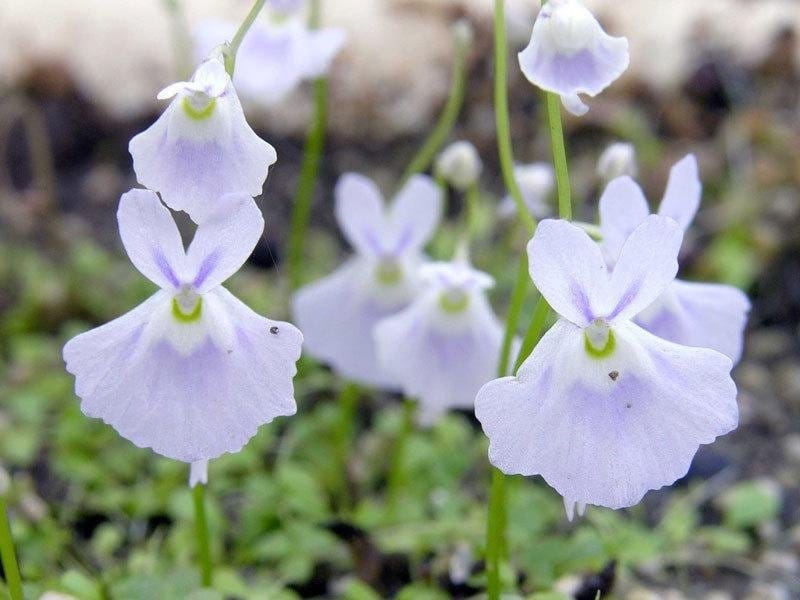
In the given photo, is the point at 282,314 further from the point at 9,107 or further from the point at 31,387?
the point at 9,107

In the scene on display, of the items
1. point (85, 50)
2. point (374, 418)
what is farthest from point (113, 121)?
point (374, 418)

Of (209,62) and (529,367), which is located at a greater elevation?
(209,62)

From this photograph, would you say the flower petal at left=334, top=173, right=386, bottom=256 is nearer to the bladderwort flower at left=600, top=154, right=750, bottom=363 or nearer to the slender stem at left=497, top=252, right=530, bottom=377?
the slender stem at left=497, top=252, right=530, bottom=377

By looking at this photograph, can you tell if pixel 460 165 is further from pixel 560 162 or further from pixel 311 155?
pixel 560 162

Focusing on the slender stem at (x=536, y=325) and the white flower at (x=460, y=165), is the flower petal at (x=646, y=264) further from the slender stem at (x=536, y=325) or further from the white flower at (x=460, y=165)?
the white flower at (x=460, y=165)

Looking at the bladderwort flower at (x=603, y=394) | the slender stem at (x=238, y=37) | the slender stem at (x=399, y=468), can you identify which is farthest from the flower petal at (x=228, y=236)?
the slender stem at (x=399, y=468)

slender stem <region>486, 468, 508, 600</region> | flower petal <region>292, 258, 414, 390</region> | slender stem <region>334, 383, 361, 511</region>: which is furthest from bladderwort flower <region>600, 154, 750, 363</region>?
slender stem <region>334, 383, 361, 511</region>
